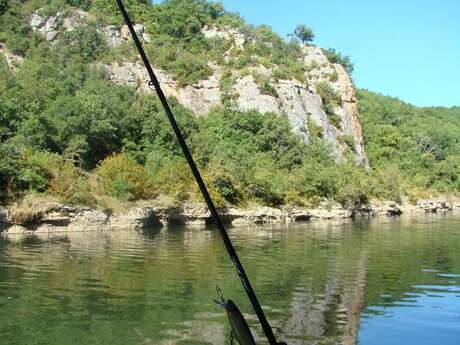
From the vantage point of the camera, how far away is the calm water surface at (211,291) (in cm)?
1034

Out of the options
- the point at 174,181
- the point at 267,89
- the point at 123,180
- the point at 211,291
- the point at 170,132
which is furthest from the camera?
the point at 267,89

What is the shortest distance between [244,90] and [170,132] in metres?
20.2

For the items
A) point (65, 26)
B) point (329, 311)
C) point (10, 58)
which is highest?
point (65, 26)

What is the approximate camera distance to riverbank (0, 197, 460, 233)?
98.2 feet

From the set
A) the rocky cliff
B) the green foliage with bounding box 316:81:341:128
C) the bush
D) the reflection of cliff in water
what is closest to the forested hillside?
the bush

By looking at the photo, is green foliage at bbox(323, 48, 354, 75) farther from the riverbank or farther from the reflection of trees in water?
the reflection of trees in water

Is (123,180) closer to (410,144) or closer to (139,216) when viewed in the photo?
(139,216)

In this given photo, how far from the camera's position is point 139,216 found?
1387 inches

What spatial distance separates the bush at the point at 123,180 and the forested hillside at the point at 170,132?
3.3 inches

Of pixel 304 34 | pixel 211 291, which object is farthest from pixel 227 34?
pixel 211 291

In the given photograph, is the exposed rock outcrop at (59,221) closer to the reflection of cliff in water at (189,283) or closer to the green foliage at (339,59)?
the reflection of cliff in water at (189,283)

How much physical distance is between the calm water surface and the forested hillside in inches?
500

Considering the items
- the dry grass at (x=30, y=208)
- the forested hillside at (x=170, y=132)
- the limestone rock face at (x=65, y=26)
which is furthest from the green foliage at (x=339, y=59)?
the dry grass at (x=30, y=208)

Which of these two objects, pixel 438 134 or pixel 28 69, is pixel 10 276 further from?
pixel 438 134
